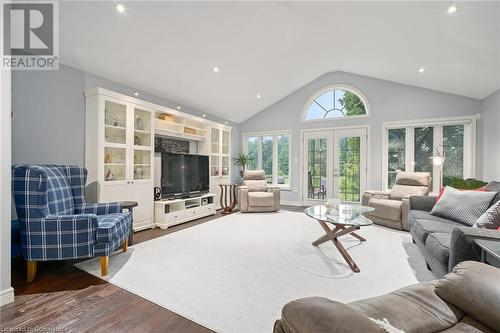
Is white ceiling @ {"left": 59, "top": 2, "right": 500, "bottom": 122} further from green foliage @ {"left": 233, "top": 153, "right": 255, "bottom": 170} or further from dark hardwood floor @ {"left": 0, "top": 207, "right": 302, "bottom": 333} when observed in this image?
dark hardwood floor @ {"left": 0, "top": 207, "right": 302, "bottom": 333}

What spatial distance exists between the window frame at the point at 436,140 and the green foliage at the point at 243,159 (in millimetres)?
3359

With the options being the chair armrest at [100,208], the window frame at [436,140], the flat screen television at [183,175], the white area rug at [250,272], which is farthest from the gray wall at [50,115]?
the window frame at [436,140]

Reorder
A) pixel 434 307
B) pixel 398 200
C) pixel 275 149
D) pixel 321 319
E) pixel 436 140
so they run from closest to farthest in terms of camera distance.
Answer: pixel 321 319, pixel 434 307, pixel 398 200, pixel 436 140, pixel 275 149

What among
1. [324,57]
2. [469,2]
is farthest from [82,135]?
[469,2]

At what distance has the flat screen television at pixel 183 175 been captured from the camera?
13.3 feet

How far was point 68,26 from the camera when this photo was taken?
2541 mm

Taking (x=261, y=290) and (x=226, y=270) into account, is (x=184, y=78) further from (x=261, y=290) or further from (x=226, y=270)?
(x=261, y=290)

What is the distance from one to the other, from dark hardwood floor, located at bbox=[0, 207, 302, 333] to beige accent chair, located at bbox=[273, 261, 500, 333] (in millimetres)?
1102

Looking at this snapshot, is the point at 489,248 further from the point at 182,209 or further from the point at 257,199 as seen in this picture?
the point at 182,209

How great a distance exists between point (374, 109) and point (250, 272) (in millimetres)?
4803

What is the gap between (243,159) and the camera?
245 inches

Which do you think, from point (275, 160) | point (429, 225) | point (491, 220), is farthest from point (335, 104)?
point (491, 220)

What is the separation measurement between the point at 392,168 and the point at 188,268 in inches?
192

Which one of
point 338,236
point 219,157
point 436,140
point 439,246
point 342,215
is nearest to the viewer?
point 439,246
